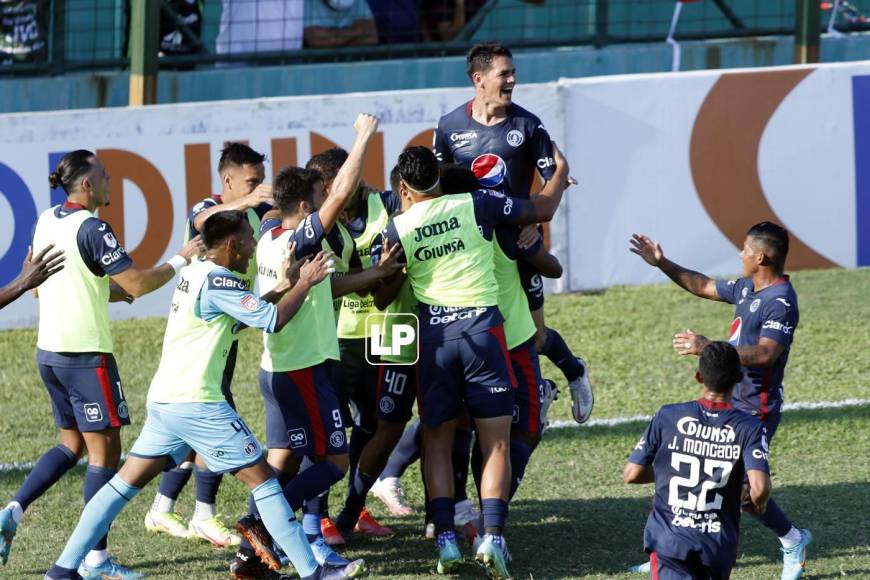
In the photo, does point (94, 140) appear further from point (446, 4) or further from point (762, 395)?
point (762, 395)

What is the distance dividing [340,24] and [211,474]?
8.13 meters

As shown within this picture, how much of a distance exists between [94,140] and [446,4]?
181 inches

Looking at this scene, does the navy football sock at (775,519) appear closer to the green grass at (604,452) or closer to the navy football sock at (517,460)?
the green grass at (604,452)

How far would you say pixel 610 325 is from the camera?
12.0 m

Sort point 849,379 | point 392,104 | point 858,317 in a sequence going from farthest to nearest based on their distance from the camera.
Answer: point 392,104
point 858,317
point 849,379

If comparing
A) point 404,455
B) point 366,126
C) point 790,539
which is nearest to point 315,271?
point 366,126

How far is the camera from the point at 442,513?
690 centimetres

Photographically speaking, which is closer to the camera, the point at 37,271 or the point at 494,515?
the point at 37,271

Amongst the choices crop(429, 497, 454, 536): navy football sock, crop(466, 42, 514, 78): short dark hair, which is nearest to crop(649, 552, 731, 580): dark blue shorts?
crop(429, 497, 454, 536): navy football sock

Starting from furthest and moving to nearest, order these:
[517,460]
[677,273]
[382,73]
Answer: [382,73] < [677,273] < [517,460]

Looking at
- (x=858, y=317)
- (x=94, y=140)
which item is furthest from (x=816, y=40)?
(x=94, y=140)

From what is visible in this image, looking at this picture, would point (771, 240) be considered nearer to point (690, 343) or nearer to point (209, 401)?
point (690, 343)

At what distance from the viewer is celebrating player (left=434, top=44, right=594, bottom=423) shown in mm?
7613

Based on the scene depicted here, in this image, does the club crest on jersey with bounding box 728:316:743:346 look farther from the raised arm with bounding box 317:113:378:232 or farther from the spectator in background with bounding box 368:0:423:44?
the spectator in background with bounding box 368:0:423:44
